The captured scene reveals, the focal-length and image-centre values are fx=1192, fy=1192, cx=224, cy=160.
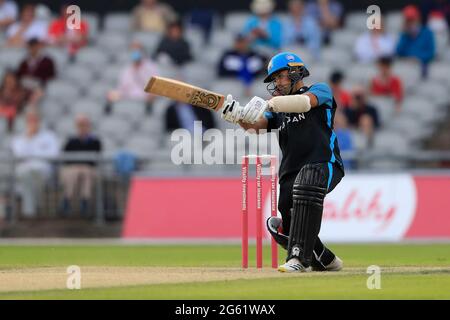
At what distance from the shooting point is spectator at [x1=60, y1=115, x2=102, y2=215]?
19.7m

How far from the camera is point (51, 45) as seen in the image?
76.9ft

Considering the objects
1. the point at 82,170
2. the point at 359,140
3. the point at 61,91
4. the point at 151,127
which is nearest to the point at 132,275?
the point at 82,170

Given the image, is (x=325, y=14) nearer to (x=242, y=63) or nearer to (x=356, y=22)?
(x=356, y=22)

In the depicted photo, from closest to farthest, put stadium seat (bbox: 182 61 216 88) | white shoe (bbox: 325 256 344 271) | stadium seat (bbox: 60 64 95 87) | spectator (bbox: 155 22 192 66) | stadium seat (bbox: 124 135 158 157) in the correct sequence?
1. white shoe (bbox: 325 256 344 271)
2. stadium seat (bbox: 124 135 158 157)
3. stadium seat (bbox: 182 61 216 88)
4. spectator (bbox: 155 22 192 66)
5. stadium seat (bbox: 60 64 95 87)

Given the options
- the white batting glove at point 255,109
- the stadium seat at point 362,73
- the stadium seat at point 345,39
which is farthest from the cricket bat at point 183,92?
the stadium seat at point 345,39

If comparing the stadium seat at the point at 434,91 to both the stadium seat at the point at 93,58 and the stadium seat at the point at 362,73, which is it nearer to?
the stadium seat at the point at 362,73

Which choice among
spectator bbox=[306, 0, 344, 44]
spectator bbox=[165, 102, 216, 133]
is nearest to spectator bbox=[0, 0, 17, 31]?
spectator bbox=[165, 102, 216, 133]

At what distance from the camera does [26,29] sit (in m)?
23.7

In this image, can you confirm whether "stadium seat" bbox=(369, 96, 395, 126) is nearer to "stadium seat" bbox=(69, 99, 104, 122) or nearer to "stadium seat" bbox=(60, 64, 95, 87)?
"stadium seat" bbox=(69, 99, 104, 122)

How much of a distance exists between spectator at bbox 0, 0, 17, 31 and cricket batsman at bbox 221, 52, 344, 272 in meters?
14.2

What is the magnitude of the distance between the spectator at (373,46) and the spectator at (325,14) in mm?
840

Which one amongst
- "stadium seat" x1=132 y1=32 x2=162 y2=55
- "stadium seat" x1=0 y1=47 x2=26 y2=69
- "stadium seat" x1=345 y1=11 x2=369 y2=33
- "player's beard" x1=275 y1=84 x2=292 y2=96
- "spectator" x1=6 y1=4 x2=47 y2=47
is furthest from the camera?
"spectator" x1=6 y1=4 x2=47 y2=47

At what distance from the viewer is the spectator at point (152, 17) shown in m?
23.5

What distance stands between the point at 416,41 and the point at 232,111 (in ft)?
37.7
